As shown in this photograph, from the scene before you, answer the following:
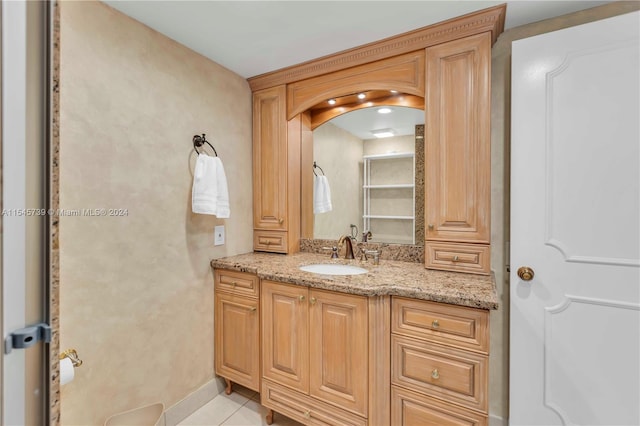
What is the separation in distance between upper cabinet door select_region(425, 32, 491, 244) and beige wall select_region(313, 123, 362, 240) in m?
0.55

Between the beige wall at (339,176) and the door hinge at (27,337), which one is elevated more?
the beige wall at (339,176)

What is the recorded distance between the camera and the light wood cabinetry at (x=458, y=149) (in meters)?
1.54

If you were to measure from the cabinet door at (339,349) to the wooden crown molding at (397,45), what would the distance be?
1.44 m

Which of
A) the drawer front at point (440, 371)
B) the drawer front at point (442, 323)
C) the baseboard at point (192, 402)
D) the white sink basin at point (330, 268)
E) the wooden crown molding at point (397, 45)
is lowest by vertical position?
the baseboard at point (192, 402)

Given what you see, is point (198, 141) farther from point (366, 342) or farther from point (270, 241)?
point (366, 342)

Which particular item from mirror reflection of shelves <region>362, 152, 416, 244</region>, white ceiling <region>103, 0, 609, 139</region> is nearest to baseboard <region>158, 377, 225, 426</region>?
mirror reflection of shelves <region>362, 152, 416, 244</region>

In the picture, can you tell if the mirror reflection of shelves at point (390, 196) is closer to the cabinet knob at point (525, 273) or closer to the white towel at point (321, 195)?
the white towel at point (321, 195)

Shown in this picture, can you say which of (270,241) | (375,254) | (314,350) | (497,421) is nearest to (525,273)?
(375,254)

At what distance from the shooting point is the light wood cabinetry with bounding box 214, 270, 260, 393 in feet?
6.02

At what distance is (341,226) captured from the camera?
2193 millimetres

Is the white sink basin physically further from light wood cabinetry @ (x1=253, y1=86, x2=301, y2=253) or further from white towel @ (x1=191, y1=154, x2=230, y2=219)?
white towel @ (x1=191, y1=154, x2=230, y2=219)

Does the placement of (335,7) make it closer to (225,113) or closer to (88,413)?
(225,113)

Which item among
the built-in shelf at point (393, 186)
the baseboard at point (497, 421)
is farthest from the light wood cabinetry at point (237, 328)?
the baseboard at point (497, 421)

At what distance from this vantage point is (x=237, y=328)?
1921 millimetres
